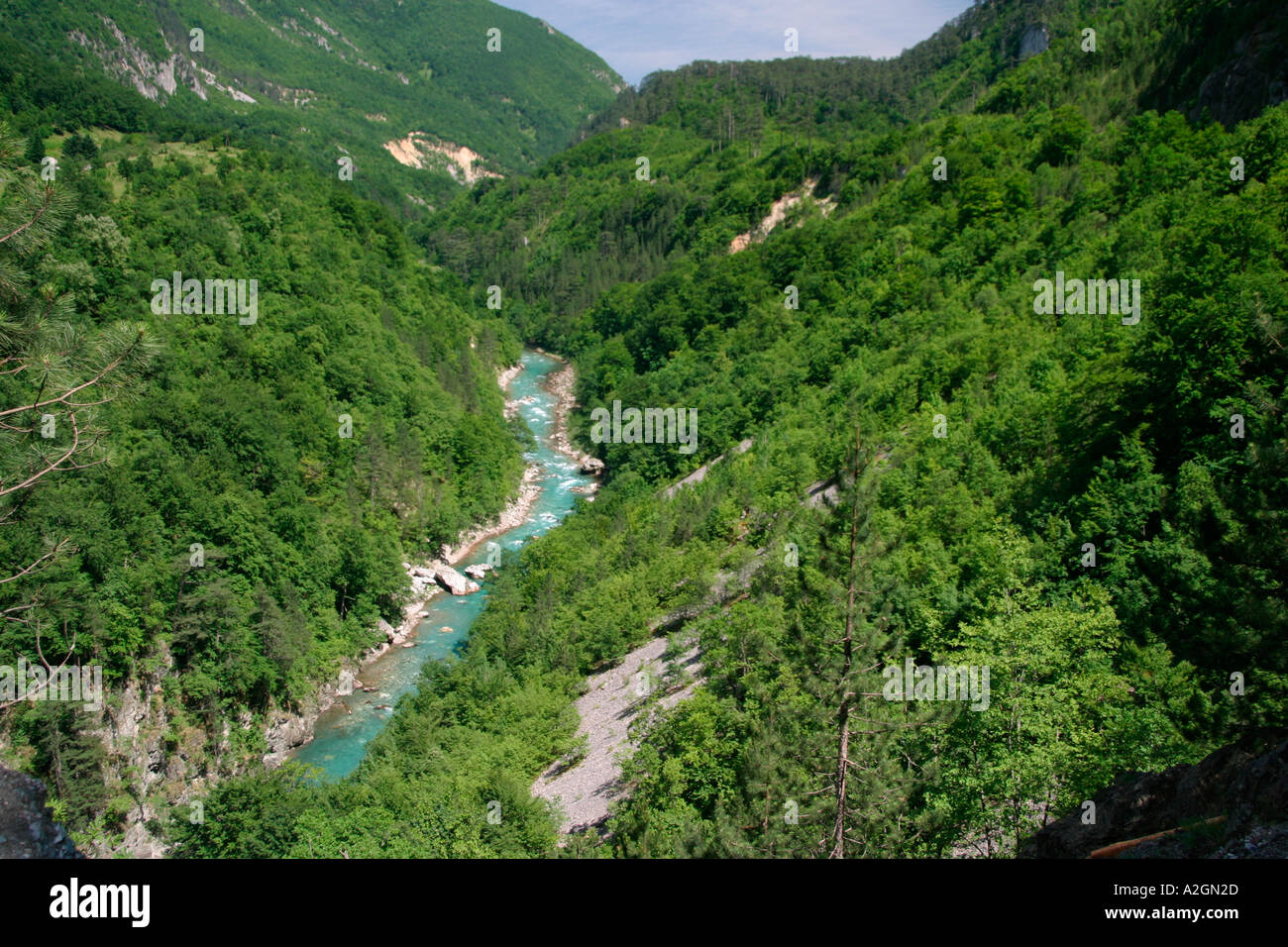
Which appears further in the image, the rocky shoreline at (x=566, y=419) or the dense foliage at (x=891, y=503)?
the rocky shoreline at (x=566, y=419)

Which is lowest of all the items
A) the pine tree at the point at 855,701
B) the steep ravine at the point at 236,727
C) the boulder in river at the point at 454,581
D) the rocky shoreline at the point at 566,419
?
the steep ravine at the point at 236,727

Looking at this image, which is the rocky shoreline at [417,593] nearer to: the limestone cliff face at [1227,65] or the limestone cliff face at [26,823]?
the limestone cliff face at [26,823]

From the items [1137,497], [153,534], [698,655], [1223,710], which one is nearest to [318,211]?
[153,534]

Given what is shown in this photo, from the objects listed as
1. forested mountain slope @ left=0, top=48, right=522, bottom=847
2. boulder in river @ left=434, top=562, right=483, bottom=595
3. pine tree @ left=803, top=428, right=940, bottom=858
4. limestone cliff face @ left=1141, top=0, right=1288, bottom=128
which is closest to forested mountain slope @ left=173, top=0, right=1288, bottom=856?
pine tree @ left=803, top=428, right=940, bottom=858

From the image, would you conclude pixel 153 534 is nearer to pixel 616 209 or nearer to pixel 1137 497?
pixel 1137 497

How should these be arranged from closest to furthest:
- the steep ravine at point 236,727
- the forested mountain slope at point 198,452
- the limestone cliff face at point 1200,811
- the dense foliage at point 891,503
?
the limestone cliff face at point 1200,811, the forested mountain slope at point 198,452, the dense foliage at point 891,503, the steep ravine at point 236,727

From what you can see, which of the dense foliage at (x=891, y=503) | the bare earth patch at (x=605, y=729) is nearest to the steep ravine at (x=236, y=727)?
the dense foliage at (x=891, y=503)

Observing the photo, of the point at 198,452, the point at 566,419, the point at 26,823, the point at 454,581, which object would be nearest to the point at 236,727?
the point at 198,452
